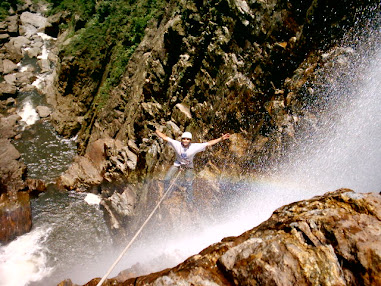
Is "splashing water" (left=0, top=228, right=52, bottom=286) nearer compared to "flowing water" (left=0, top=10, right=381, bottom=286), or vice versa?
"flowing water" (left=0, top=10, right=381, bottom=286)

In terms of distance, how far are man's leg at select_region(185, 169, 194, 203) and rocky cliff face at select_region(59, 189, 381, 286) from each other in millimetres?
4195

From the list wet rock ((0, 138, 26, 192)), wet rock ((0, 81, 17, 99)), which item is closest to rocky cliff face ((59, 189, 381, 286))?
wet rock ((0, 138, 26, 192))

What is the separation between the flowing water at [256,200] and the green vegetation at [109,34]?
10649mm

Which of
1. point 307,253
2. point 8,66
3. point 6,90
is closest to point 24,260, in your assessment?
point 307,253

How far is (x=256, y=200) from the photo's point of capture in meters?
8.51

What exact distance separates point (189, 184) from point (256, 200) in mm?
2536

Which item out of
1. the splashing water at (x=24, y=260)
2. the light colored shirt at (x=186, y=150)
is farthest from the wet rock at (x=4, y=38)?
the light colored shirt at (x=186, y=150)

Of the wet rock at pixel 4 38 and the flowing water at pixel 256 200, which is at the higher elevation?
the wet rock at pixel 4 38

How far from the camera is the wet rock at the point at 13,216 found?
1411 cm

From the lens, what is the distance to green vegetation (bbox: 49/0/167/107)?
1791 cm

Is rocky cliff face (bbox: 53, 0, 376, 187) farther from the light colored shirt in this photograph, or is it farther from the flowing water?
the light colored shirt

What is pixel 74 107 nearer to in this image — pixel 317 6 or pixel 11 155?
pixel 11 155

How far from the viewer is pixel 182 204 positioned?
1028 centimetres

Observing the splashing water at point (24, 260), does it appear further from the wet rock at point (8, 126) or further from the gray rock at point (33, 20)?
the gray rock at point (33, 20)
